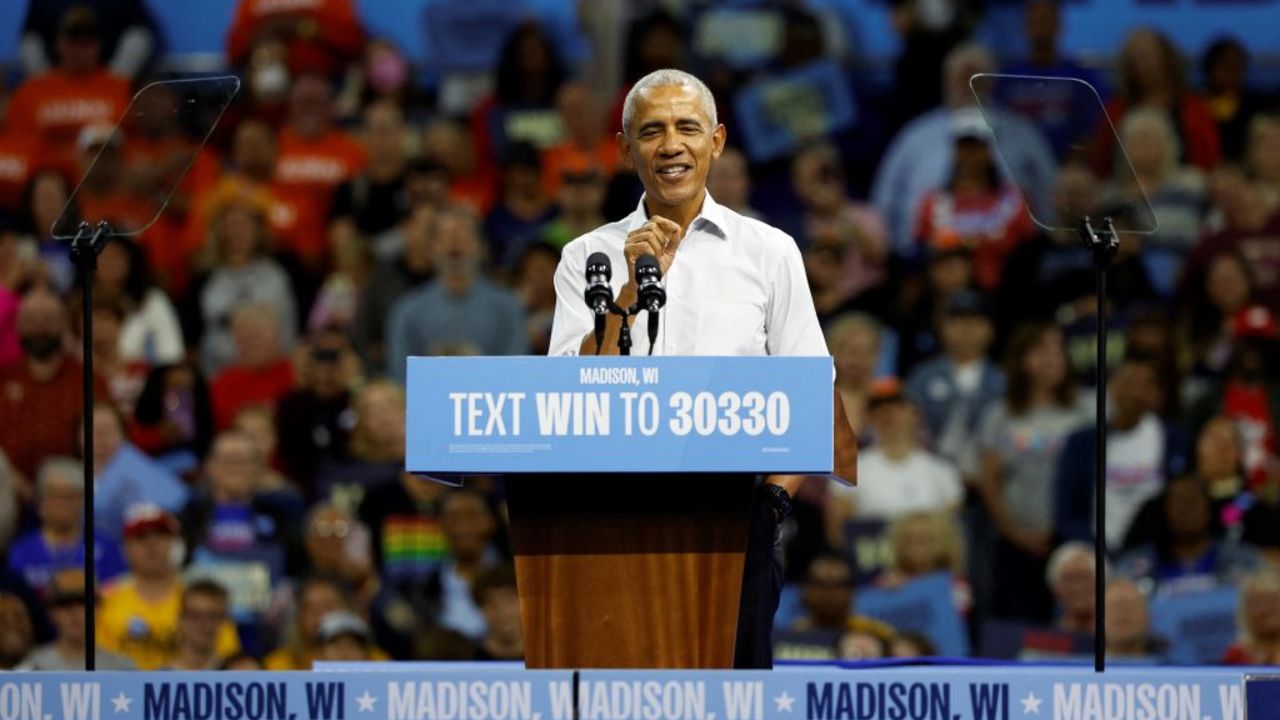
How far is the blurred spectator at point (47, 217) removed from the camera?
1084cm

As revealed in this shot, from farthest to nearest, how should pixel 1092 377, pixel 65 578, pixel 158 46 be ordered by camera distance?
pixel 158 46 → pixel 1092 377 → pixel 65 578

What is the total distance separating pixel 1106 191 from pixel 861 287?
4.61 meters

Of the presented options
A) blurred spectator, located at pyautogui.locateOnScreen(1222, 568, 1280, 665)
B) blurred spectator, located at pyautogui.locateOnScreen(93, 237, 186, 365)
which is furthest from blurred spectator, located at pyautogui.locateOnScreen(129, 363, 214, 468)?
blurred spectator, located at pyautogui.locateOnScreen(1222, 568, 1280, 665)

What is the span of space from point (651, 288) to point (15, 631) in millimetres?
4709

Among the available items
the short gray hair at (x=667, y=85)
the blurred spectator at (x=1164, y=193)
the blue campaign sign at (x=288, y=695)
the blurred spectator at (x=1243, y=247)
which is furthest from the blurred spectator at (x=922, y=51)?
the blue campaign sign at (x=288, y=695)

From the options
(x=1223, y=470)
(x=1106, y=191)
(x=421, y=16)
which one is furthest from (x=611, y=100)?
(x=1106, y=191)

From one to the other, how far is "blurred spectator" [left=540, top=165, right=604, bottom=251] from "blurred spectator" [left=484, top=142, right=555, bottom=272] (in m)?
0.20

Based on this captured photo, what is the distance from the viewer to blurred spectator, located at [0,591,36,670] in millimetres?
8453

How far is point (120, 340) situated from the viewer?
10.3 m

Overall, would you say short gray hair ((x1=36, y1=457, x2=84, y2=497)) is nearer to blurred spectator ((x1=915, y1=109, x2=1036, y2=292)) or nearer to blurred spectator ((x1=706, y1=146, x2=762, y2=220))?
blurred spectator ((x1=706, y1=146, x2=762, y2=220))

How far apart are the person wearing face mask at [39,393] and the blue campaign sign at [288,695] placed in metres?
5.49

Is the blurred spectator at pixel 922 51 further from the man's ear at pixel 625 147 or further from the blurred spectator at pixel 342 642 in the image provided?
the man's ear at pixel 625 147

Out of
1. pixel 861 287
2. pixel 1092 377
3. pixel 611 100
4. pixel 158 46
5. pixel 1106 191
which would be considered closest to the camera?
pixel 1106 191

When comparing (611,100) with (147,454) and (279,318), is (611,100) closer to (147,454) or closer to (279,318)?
(279,318)
